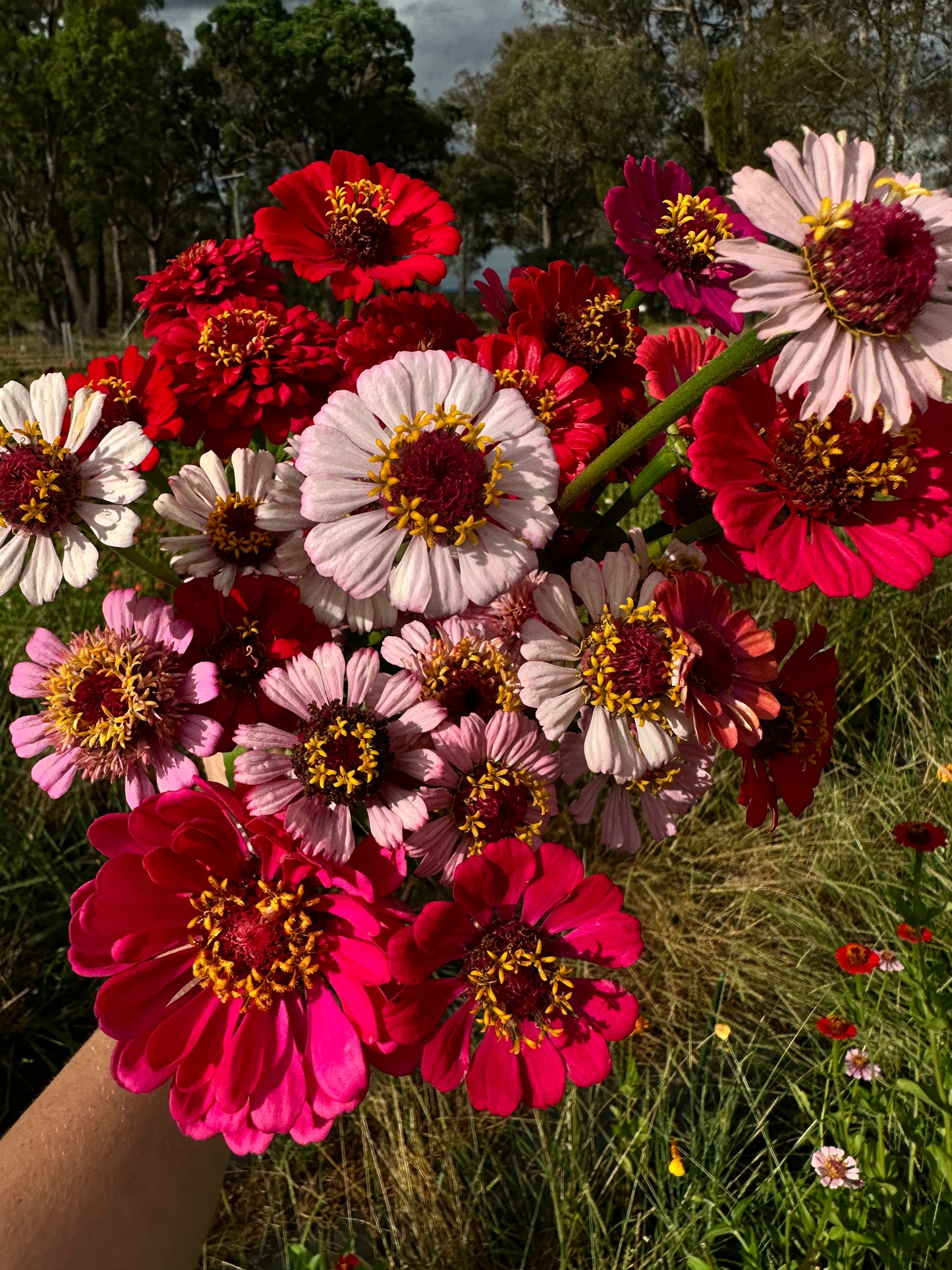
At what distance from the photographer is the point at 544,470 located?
1.62 ft

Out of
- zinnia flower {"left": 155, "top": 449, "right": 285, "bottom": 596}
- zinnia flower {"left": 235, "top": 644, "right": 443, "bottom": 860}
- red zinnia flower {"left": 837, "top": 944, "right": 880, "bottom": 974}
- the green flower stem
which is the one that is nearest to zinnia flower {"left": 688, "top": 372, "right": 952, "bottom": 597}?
the green flower stem

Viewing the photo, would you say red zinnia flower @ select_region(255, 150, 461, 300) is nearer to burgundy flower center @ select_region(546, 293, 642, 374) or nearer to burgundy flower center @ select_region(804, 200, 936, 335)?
burgundy flower center @ select_region(546, 293, 642, 374)

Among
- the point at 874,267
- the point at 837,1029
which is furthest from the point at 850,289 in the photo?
the point at 837,1029

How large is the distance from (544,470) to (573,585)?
0.08 metres

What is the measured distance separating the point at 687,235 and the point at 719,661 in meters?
0.42

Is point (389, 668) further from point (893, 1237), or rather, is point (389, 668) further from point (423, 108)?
point (423, 108)

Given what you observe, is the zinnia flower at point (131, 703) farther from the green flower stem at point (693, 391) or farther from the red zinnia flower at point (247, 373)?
the green flower stem at point (693, 391)

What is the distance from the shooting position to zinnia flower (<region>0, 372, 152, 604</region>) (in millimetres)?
534

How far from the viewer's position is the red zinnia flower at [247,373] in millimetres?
654

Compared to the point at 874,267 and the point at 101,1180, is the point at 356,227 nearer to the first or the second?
the point at 874,267

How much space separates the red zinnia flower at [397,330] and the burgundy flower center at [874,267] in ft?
0.87

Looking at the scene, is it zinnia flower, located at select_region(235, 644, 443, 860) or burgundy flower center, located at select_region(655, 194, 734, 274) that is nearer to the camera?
zinnia flower, located at select_region(235, 644, 443, 860)

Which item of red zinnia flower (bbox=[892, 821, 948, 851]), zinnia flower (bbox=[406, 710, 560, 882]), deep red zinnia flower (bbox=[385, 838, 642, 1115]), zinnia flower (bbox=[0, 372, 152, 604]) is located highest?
zinnia flower (bbox=[0, 372, 152, 604])

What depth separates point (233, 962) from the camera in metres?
0.52
